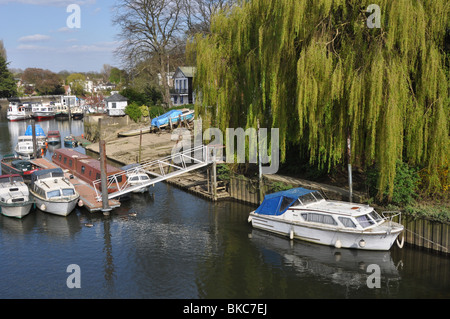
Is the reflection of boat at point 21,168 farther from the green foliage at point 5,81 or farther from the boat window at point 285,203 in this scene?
the green foliage at point 5,81

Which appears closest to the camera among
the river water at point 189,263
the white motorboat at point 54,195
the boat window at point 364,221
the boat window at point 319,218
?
the river water at point 189,263

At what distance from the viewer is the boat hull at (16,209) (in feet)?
96.9

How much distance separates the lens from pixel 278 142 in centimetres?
2920

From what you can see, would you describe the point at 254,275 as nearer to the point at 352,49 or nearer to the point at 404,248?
the point at 404,248

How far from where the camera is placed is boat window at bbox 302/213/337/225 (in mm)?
23673

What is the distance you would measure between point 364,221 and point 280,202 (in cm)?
546

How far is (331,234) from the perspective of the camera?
23.7 metres

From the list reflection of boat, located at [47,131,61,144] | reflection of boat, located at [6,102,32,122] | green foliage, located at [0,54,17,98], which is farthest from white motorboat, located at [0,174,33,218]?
green foliage, located at [0,54,17,98]

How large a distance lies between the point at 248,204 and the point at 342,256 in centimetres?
1110

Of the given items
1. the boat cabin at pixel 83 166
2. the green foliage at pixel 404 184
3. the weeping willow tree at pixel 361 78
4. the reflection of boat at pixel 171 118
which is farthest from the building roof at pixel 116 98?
the green foliage at pixel 404 184

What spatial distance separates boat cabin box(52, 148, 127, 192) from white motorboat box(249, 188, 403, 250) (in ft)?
41.6

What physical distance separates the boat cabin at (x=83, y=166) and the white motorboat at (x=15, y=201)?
572 centimetres

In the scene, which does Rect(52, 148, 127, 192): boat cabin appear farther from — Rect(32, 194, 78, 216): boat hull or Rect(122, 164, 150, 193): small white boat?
Rect(32, 194, 78, 216): boat hull
